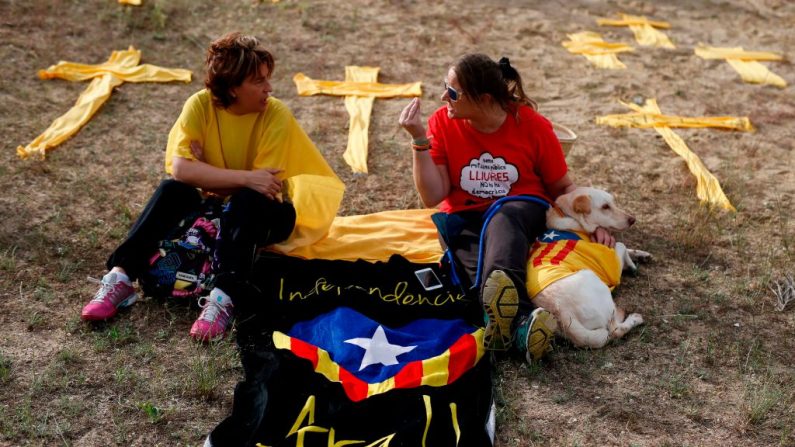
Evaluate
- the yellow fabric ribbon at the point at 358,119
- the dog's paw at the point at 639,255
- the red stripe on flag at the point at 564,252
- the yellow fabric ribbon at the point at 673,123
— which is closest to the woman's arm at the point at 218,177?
the red stripe on flag at the point at 564,252

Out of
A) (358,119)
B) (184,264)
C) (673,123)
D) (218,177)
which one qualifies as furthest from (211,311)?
(673,123)

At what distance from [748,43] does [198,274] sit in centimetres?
702

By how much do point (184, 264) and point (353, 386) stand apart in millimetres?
1263

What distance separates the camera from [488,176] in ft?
15.2

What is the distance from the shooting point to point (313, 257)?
4.68 m

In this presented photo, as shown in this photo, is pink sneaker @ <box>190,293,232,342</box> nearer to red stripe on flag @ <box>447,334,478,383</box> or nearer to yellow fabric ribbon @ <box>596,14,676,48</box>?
red stripe on flag @ <box>447,334,478,383</box>

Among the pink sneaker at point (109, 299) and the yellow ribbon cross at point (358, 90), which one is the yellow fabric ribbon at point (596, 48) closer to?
the yellow ribbon cross at point (358, 90)

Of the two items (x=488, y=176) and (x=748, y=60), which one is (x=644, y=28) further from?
(x=488, y=176)

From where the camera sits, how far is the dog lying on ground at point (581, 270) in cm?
404

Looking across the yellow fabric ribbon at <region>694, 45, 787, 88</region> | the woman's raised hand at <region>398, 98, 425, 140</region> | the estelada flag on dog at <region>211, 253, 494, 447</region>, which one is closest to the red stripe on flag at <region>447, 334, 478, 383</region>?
the estelada flag on dog at <region>211, 253, 494, 447</region>

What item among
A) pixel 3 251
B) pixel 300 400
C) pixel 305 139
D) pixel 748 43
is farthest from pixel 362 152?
pixel 748 43

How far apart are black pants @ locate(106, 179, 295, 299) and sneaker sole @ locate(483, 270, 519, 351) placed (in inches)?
48.9

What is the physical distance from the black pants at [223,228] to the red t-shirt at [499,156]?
3.19ft

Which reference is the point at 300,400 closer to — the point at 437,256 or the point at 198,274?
the point at 198,274
